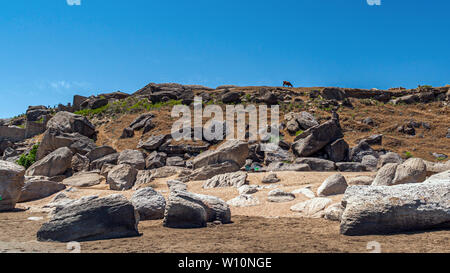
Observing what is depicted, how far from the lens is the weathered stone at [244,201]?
8820 mm

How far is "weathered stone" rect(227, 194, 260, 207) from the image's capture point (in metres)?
8.82

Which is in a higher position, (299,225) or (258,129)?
(258,129)

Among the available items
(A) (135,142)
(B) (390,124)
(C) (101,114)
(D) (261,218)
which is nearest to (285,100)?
(B) (390,124)

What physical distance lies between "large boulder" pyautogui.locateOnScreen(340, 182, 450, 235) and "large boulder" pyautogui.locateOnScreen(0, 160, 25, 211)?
28.4ft

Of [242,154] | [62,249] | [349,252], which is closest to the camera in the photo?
[349,252]

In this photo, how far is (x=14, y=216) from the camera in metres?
8.23

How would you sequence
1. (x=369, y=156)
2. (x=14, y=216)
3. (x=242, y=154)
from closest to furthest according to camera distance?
1. (x=14, y=216)
2. (x=242, y=154)
3. (x=369, y=156)

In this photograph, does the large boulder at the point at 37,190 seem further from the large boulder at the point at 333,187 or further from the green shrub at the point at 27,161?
the large boulder at the point at 333,187

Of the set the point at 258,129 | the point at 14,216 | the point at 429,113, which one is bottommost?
the point at 14,216

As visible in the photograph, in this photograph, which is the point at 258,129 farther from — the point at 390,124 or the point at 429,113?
the point at 429,113

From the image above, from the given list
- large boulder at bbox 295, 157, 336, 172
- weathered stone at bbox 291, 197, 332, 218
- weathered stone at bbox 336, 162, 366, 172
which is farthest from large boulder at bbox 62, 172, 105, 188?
weathered stone at bbox 336, 162, 366, 172

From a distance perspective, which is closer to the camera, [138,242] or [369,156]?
[138,242]

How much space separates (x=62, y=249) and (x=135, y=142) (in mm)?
17414

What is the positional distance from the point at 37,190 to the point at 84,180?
236 centimetres
